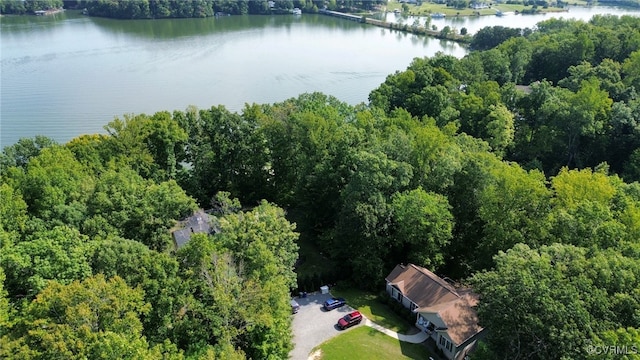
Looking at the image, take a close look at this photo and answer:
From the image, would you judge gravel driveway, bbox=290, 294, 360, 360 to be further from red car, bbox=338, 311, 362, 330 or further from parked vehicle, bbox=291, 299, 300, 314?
red car, bbox=338, 311, 362, 330

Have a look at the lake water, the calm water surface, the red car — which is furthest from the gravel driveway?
the calm water surface

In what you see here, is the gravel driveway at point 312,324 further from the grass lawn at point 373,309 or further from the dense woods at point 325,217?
the dense woods at point 325,217

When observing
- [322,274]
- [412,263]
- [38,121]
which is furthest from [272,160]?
[38,121]

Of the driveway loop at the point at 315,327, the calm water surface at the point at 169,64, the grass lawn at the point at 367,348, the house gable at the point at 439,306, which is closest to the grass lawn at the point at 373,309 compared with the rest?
the driveway loop at the point at 315,327

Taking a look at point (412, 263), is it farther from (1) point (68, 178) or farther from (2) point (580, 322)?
(1) point (68, 178)

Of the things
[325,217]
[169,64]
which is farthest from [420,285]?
[169,64]
